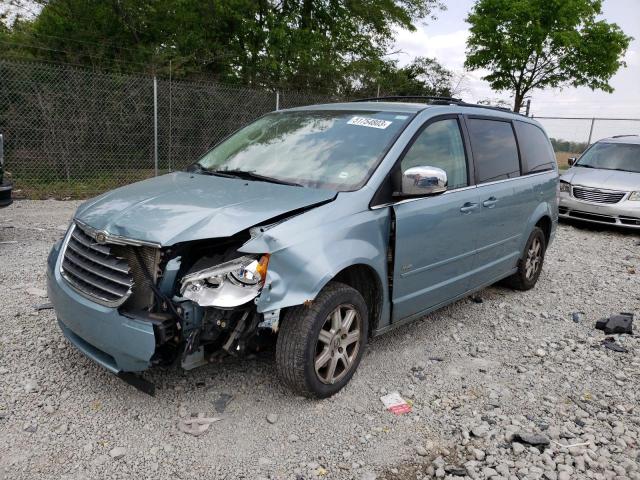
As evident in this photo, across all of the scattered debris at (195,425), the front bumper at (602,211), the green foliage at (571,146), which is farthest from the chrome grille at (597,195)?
the green foliage at (571,146)

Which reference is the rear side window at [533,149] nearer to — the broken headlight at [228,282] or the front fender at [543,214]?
the front fender at [543,214]

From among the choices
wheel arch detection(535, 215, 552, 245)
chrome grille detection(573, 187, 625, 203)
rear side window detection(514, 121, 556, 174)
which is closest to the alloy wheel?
rear side window detection(514, 121, 556, 174)

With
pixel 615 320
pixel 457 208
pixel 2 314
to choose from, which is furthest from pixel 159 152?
pixel 615 320

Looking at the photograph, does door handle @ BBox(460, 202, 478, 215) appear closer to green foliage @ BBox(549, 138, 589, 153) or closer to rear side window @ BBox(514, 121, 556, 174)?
rear side window @ BBox(514, 121, 556, 174)

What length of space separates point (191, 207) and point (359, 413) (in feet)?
5.11

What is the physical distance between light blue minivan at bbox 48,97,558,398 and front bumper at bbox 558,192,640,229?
221 inches

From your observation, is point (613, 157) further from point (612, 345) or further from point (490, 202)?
point (490, 202)

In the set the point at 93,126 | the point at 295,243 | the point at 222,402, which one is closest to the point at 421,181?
the point at 295,243

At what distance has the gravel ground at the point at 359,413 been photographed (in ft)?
8.53

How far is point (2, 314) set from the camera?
13.3ft

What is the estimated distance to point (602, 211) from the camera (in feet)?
29.8

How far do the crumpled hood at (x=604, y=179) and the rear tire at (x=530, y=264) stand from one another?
4.45 m

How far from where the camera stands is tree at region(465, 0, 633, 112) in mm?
19031

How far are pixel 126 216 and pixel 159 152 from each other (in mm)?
7787
